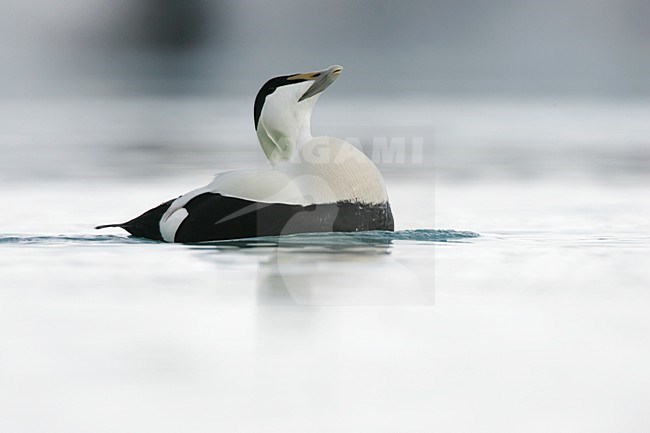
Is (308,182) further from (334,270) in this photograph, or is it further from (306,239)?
(334,270)

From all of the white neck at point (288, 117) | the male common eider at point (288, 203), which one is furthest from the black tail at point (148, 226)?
the white neck at point (288, 117)

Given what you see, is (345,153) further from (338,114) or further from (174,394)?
(338,114)

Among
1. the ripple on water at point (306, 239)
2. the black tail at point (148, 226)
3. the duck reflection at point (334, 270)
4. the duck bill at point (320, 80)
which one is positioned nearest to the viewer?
the duck reflection at point (334, 270)

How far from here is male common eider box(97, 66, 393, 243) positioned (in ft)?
20.8

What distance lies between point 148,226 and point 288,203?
0.81 metres

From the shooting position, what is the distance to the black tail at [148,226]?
22.0 ft

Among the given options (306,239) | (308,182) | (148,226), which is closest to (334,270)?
(306,239)

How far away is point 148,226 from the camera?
22.1ft

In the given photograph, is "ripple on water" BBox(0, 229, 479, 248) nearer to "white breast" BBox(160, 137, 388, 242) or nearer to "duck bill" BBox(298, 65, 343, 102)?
"white breast" BBox(160, 137, 388, 242)

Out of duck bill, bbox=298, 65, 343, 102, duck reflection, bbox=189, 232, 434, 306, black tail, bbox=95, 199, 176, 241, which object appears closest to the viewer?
duck reflection, bbox=189, 232, 434, 306

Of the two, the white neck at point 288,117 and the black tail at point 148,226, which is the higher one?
the white neck at point 288,117

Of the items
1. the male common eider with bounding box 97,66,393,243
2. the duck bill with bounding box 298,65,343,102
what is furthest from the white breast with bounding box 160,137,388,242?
the duck bill with bounding box 298,65,343,102

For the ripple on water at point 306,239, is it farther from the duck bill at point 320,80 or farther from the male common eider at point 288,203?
the duck bill at point 320,80

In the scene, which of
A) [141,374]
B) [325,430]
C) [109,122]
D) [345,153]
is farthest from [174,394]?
[109,122]
